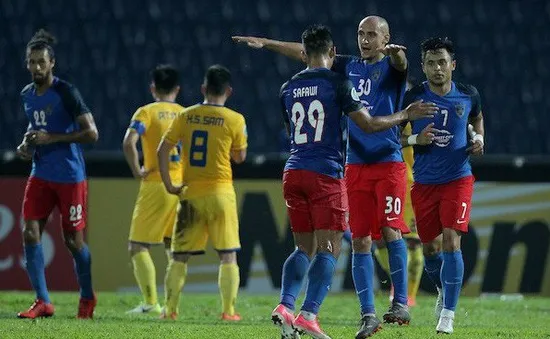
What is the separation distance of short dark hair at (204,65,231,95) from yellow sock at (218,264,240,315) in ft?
4.47

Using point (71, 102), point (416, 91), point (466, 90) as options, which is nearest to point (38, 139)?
point (71, 102)

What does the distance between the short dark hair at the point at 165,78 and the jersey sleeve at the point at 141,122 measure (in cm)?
27

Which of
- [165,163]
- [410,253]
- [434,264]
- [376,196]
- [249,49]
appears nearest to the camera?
[376,196]

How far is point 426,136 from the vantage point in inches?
382

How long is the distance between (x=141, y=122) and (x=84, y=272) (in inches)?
61.2

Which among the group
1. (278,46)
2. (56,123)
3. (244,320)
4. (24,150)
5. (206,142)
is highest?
(278,46)

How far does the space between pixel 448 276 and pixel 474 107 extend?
1.20m

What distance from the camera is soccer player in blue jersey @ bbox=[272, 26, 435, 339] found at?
28.6 ft

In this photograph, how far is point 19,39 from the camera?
16688 millimetres

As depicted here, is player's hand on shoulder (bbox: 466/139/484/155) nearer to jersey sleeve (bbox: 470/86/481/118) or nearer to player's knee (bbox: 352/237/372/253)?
jersey sleeve (bbox: 470/86/481/118)

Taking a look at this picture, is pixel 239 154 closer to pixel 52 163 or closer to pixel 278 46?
pixel 52 163

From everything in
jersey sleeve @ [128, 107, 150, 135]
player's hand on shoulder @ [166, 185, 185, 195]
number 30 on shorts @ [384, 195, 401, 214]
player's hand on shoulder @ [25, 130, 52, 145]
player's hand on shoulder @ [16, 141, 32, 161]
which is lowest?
player's hand on shoulder @ [166, 185, 185, 195]

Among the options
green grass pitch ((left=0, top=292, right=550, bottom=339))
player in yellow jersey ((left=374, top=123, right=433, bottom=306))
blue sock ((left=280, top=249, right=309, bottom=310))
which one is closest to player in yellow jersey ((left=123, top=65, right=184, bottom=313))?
green grass pitch ((left=0, top=292, right=550, bottom=339))

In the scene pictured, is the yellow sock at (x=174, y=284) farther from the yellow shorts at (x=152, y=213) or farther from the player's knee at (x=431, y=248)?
the player's knee at (x=431, y=248)
